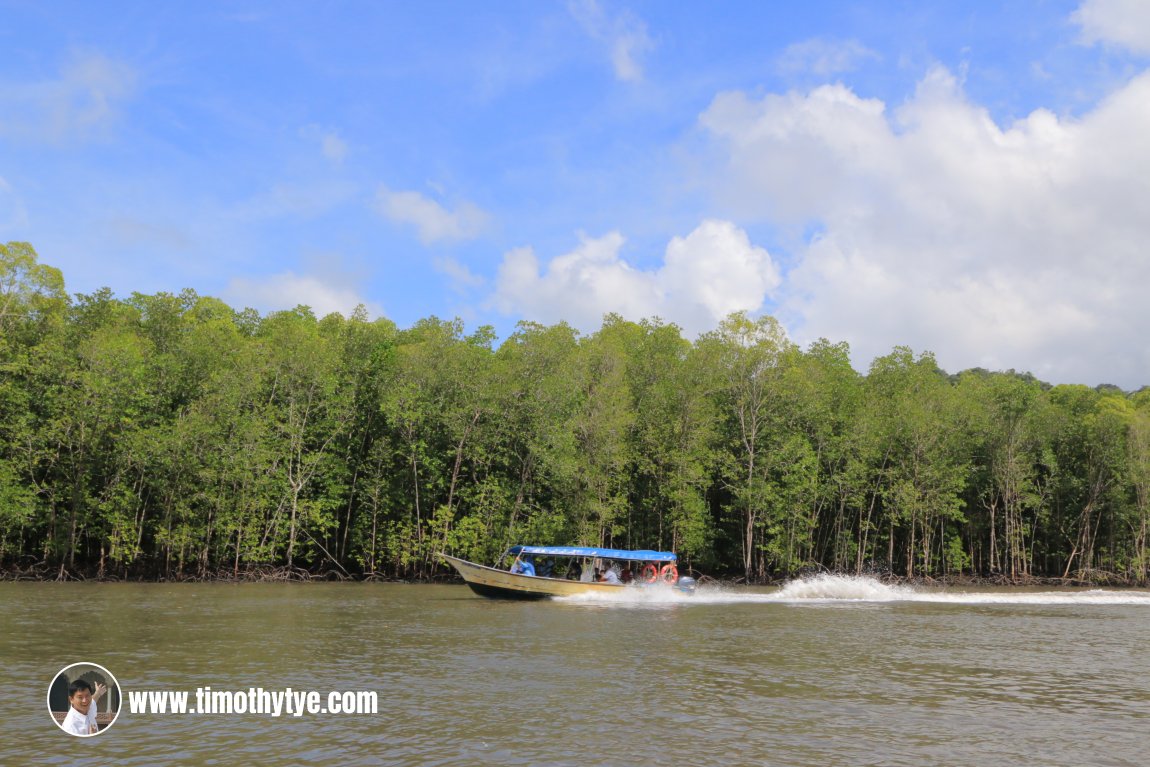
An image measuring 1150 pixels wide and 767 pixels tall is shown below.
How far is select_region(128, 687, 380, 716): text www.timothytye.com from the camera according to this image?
46.5ft

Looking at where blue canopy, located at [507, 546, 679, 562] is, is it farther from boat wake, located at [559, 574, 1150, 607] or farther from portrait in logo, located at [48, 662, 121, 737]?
portrait in logo, located at [48, 662, 121, 737]

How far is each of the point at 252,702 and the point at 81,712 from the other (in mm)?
2768

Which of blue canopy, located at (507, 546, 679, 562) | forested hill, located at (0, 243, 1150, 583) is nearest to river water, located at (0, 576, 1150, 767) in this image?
blue canopy, located at (507, 546, 679, 562)

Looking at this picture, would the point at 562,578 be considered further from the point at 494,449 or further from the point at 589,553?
the point at 494,449

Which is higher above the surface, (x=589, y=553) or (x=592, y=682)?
(x=589, y=553)

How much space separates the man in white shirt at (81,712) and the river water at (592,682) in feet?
1.00

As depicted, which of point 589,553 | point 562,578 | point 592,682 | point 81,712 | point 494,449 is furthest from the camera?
point 494,449

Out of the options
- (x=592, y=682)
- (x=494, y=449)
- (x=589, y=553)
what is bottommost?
(x=592, y=682)

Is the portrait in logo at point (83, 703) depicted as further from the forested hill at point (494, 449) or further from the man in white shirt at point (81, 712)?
the forested hill at point (494, 449)

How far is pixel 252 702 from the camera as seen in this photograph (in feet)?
48.4

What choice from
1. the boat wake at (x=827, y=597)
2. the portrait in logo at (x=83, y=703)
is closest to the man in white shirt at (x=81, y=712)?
the portrait in logo at (x=83, y=703)

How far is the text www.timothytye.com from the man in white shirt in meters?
0.87

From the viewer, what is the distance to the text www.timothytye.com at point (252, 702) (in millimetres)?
14164

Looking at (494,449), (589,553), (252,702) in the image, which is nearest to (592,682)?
(252,702)
